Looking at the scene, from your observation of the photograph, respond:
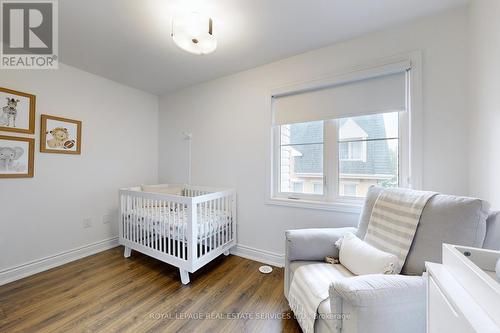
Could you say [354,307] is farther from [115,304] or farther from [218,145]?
[218,145]

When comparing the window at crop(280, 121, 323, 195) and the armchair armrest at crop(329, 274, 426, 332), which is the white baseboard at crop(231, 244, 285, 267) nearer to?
the window at crop(280, 121, 323, 195)

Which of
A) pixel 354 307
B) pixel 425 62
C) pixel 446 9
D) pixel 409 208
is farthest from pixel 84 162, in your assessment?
pixel 446 9

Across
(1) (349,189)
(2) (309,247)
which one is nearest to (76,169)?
(2) (309,247)

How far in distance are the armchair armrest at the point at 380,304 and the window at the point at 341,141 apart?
101 centimetres

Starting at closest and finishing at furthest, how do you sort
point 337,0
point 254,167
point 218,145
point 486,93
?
point 486,93, point 337,0, point 254,167, point 218,145

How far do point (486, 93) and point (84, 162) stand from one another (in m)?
3.79

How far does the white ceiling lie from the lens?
1.50 m

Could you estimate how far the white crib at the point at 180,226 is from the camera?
6.34ft

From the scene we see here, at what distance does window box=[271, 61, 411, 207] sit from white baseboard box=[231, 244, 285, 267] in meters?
0.63

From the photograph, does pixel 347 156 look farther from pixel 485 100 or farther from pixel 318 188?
pixel 485 100

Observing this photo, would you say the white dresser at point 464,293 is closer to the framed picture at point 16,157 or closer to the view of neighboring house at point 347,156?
the view of neighboring house at point 347,156

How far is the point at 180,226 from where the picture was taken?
1.99 meters

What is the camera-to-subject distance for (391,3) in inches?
58.4
